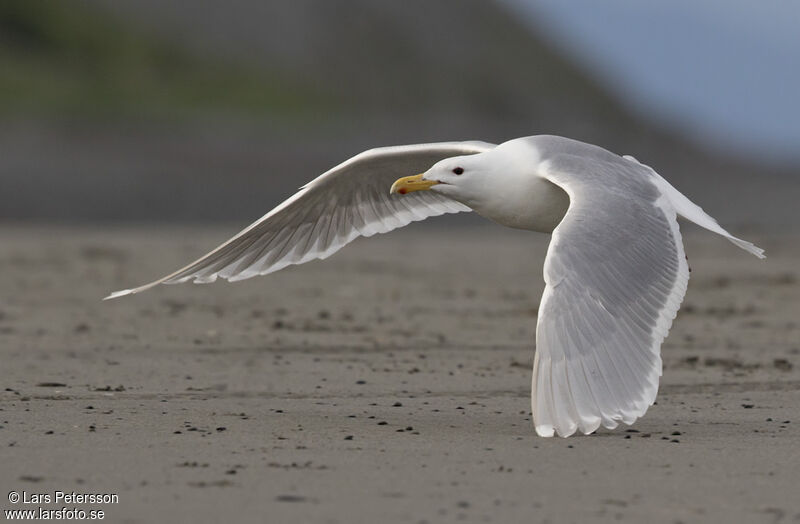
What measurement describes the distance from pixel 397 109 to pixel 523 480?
46940mm

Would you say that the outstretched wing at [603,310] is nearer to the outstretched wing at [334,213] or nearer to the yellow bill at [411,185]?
the yellow bill at [411,185]

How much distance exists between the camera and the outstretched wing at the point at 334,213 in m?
8.13

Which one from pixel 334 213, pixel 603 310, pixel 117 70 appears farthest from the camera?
pixel 117 70

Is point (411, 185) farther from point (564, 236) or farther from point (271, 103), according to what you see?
point (271, 103)

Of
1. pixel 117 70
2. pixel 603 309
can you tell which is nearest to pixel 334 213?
pixel 603 309

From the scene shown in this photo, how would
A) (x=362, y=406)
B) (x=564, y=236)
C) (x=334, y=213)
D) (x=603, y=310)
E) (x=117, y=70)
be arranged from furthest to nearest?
(x=117, y=70), (x=334, y=213), (x=362, y=406), (x=564, y=236), (x=603, y=310)

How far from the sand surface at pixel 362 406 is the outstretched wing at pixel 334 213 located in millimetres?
558

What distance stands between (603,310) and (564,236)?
35cm

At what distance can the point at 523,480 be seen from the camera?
5.06 m

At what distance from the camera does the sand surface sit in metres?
4.79

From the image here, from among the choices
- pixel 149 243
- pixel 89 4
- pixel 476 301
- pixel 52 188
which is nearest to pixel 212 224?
pixel 52 188

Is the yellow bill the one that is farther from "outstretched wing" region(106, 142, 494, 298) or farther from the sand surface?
the sand surface

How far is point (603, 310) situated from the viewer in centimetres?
605

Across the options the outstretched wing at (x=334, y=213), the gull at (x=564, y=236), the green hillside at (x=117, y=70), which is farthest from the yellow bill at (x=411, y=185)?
the green hillside at (x=117, y=70)
